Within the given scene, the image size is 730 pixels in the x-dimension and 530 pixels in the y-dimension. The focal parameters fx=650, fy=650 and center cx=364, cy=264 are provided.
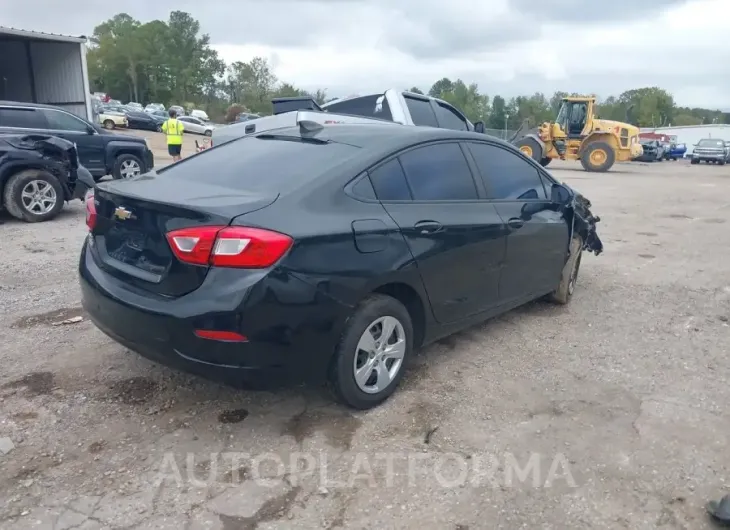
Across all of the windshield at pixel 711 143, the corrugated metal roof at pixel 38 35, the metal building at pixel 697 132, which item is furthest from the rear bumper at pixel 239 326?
the metal building at pixel 697 132

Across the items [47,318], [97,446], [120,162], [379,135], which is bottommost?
[97,446]

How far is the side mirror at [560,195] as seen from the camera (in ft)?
17.1

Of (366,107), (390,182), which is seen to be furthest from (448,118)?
(390,182)

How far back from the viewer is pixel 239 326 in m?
3.05

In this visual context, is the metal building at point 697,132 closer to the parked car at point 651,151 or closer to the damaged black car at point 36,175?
the parked car at point 651,151

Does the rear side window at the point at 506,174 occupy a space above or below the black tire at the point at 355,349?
above

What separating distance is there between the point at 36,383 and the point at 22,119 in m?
9.11

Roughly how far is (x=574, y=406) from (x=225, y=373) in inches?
81.3

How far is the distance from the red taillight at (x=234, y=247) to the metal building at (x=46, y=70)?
682 inches

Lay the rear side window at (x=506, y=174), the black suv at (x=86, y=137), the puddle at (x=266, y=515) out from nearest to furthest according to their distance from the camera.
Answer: the puddle at (x=266, y=515) < the rear side window at (x=506, y=174) < the black suv at (x=86, y=137)

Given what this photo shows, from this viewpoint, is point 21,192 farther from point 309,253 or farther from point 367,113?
point 309,253

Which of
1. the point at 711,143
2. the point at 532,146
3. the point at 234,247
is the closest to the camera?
the point at 234,247

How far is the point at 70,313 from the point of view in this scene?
517 cm

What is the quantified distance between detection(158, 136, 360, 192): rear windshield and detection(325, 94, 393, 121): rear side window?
236 inches
